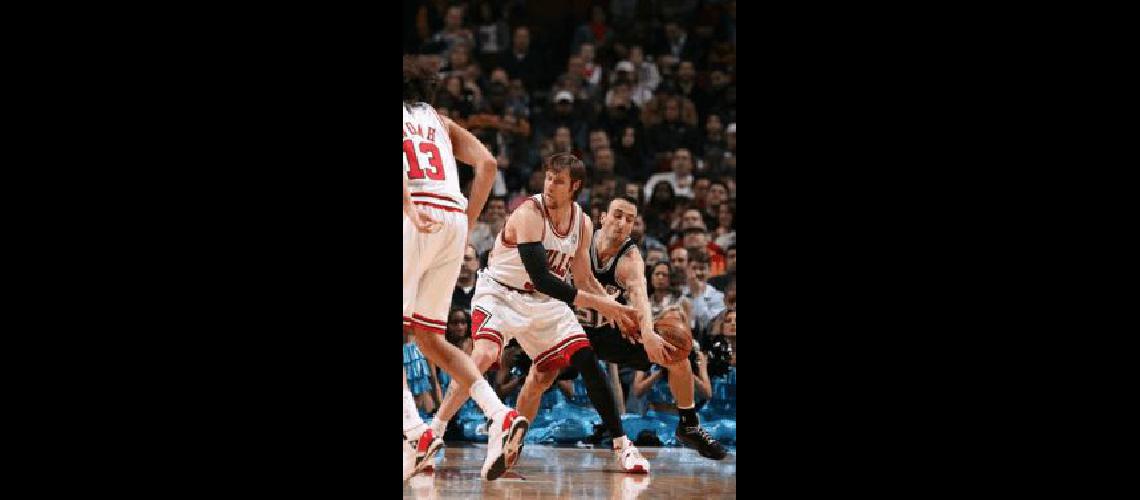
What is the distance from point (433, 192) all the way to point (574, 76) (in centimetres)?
124

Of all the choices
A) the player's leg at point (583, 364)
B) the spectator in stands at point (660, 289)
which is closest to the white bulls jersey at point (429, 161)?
the player's leg at point (583, 364)

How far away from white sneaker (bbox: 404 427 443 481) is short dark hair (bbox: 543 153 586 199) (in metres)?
1.27

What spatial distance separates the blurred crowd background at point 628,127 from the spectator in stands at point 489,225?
10 cm

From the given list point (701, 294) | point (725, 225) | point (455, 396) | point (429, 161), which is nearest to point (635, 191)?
point (725, 225)

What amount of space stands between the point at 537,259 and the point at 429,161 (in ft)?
2.38

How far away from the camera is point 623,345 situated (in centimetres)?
557

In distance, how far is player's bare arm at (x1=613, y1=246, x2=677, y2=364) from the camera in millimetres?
A: 5484

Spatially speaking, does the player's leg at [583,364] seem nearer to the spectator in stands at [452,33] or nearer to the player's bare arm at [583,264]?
the player's bare arm at [583,264]

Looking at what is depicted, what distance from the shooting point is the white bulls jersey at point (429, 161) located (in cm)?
476

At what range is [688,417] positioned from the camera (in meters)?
5.73

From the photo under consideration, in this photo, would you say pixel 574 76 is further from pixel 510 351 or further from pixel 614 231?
pixel 510 351

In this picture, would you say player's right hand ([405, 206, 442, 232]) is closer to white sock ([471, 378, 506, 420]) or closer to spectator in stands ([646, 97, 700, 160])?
white sock ([471, 378, 506, 420])

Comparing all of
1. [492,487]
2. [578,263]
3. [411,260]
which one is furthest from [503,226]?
[492,487]

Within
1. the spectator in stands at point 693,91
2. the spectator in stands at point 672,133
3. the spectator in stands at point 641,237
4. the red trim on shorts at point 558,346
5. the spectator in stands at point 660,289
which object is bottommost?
the red trim on shorts at point 558,346
